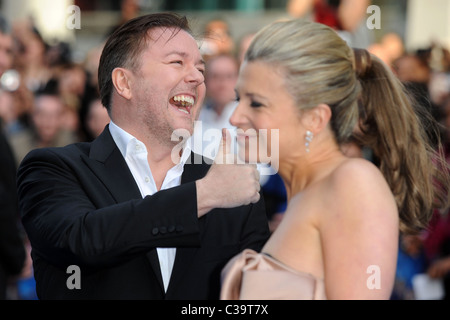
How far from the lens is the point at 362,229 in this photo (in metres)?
2.15

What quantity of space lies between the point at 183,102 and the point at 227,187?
2.65ft

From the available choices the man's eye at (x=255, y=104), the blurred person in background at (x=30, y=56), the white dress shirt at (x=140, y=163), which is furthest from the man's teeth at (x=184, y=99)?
the blurred person in background at (x=30, y=56)

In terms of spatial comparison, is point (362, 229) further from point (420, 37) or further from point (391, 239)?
point (420, 37)

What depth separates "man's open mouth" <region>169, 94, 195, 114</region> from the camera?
2.97m

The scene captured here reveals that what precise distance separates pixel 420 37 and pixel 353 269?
1053 cm

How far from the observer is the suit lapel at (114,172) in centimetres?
264

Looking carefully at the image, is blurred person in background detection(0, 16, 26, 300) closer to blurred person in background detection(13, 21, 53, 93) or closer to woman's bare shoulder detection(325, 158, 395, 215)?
woman's bare shoulder detection(325, 158, 395, 215)

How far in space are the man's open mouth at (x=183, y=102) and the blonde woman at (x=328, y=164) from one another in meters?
0.56

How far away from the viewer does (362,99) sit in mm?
2621

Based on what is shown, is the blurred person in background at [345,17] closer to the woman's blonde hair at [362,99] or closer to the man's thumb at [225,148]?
the woman's blonde hair at [362,99]

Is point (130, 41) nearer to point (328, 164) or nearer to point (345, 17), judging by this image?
Result: point (328, 164)

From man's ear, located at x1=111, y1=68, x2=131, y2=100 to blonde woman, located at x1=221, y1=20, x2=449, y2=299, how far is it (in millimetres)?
685

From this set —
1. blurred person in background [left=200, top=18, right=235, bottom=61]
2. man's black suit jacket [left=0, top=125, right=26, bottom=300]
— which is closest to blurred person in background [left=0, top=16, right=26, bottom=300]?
man's black suit jacket [left=0, top=125, right=26, bottom=300]
